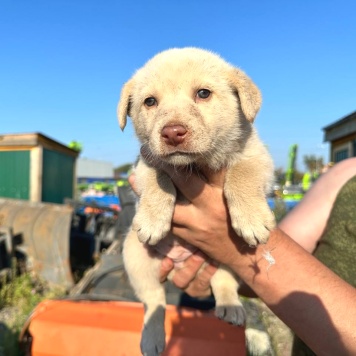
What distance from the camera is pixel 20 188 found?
928cm

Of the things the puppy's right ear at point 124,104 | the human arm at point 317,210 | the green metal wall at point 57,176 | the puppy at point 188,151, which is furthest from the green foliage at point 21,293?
the human arm at point 317,210

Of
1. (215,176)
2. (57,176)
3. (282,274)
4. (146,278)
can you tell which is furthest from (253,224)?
(57,176)

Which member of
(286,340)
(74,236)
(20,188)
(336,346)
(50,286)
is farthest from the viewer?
(20,188)

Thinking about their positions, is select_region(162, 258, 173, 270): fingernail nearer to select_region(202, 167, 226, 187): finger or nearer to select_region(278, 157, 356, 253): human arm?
select_region(202, 167, 226, 187): finger

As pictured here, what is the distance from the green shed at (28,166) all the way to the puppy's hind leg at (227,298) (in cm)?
756

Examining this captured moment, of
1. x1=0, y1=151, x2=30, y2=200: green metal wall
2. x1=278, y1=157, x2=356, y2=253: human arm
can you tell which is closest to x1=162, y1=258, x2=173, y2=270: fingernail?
x1=278, y1=157, x2=356, y2=253: human arm

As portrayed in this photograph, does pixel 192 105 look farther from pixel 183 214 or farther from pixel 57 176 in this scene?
pixel 57 176

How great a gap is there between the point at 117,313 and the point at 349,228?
5.30 ft

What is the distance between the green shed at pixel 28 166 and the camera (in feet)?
29.6

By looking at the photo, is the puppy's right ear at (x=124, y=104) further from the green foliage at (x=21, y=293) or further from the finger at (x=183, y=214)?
the green foliage at (x=21, y=293)

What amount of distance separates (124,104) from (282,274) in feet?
4.44

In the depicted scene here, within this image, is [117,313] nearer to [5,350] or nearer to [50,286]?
[5,350]

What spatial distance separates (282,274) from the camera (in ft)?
5.84

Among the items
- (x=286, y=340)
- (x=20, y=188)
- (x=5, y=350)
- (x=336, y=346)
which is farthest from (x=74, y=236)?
(x=336, y=346)
